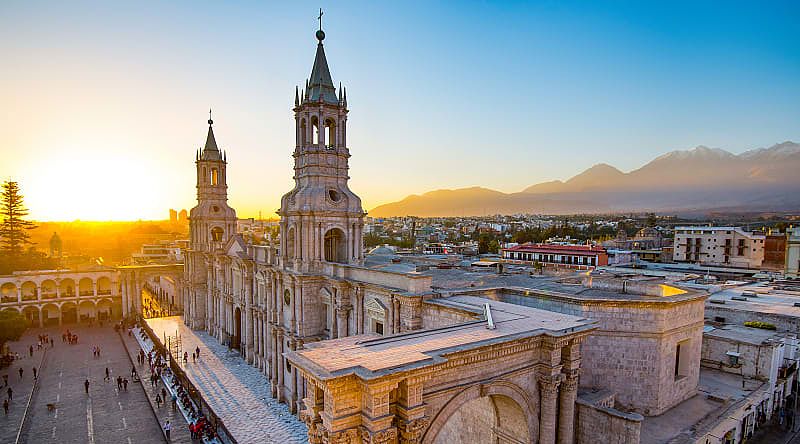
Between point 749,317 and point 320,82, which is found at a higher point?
point 320,82

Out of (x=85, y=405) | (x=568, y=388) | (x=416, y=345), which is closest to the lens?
(x=416, y=345)

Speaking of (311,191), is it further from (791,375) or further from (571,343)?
(791,375)

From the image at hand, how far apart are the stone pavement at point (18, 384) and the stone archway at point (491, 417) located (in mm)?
19877

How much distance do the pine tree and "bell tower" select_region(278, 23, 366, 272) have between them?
4200cm

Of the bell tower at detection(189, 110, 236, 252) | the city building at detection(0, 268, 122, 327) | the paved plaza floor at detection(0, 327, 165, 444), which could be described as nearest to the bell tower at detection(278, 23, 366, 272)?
the paved plaza floor at detection(0, 327, 165, 444)

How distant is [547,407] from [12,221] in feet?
192

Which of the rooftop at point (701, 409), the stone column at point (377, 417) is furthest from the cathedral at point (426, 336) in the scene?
the rooftop at point (701, 409)

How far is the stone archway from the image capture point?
351 inches

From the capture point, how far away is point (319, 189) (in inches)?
872

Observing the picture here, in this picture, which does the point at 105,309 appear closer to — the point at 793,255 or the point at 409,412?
the point at 409,412

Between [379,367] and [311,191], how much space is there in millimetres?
15454

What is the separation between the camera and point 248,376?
86.9ft

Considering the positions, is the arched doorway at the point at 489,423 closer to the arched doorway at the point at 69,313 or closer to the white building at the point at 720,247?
the arched doorway at the point at 69,313

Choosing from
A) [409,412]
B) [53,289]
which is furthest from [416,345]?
[53,289]
